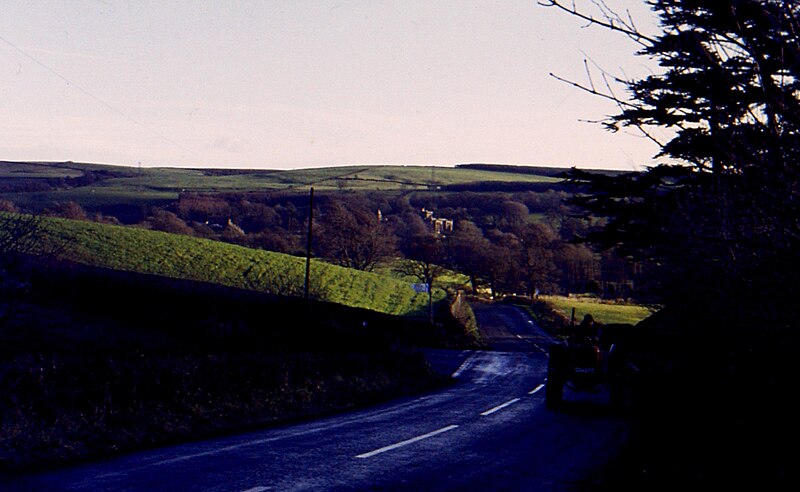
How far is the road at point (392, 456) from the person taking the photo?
9320mm

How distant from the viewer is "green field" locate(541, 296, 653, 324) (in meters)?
68.4

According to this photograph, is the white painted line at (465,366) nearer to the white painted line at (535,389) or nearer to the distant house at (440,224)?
the white painted line at (535,389)

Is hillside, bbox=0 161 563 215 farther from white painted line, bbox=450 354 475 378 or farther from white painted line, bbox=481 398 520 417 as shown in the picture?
white painted line, bbox=481 398 520 417

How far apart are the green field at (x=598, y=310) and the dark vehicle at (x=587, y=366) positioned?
150 feet

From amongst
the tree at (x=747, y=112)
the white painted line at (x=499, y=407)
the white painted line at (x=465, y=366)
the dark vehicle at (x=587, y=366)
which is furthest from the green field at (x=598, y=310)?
the tree at (x=747, y=112)

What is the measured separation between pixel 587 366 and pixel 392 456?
9.65m

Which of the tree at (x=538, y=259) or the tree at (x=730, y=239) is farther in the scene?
the tree at (x=538, y=259)

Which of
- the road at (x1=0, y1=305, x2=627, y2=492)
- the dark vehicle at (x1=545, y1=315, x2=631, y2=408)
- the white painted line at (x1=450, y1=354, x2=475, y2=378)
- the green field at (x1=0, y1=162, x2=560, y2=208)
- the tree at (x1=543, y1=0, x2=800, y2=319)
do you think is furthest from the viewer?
the green field at (x1=0, y1=162, x2=560, y2=208)

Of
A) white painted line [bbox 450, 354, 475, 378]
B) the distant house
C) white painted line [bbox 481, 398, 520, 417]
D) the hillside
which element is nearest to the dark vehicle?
white painted line [bbox 481, 398, 520, 417]

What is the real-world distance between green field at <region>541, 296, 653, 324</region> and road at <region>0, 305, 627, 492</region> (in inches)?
1937

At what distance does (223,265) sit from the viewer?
211 ft

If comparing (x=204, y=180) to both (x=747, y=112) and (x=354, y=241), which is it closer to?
(x=354, y=241)

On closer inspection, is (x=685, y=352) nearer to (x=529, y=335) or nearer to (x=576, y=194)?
(x=576, y=194)

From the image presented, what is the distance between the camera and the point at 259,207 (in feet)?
352
